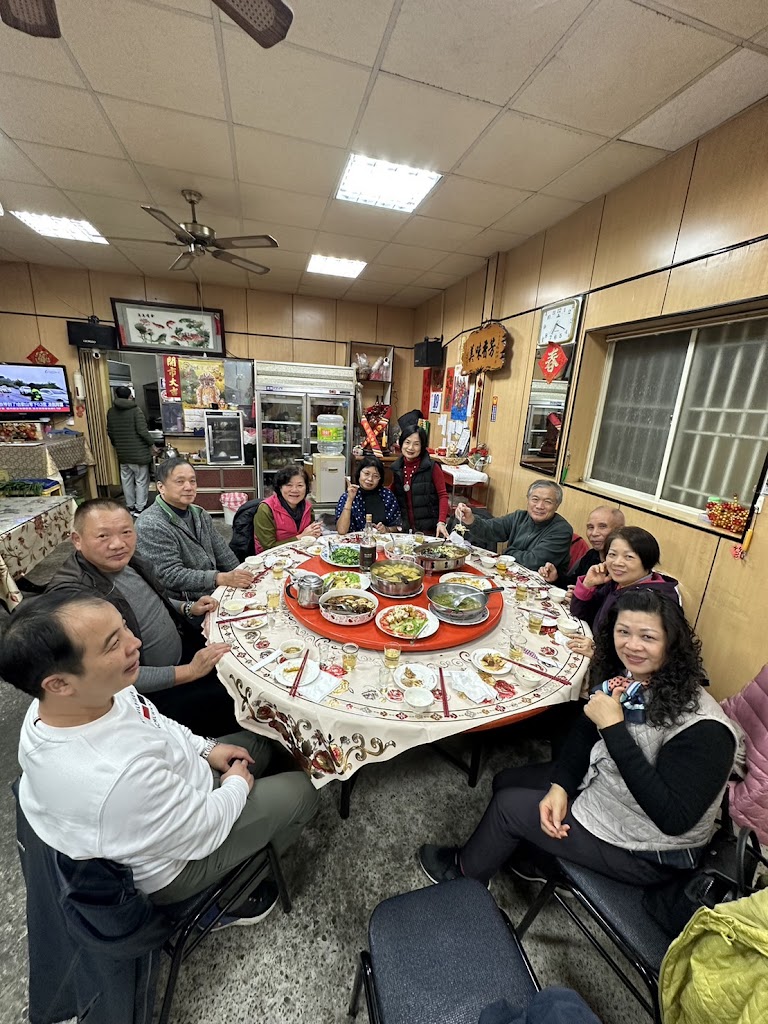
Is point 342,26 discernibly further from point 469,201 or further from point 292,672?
point 292,672

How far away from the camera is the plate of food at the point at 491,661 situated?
1494mm

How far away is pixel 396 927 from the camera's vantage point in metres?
0.97

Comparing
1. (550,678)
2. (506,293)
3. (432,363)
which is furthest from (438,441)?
(550,678)

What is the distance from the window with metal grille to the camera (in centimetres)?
248

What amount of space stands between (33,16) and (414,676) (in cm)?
263

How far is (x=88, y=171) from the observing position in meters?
3.19

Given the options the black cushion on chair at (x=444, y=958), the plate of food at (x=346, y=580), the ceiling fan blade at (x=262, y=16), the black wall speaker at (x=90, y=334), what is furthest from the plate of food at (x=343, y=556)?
the black wall speaker at (x=90, y=334)

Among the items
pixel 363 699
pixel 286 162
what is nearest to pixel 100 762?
pixel 363 699

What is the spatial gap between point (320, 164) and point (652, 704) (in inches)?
152

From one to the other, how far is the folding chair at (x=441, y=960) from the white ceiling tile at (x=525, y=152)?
3.68 m

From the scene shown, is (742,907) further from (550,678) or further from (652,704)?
(550,678)

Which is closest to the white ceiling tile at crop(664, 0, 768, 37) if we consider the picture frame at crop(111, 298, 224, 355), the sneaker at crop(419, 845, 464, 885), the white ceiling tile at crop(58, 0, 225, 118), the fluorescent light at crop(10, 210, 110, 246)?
the white ceiling tile at crop(58, 0, 225, 118)

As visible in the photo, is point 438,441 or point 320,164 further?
point 438,441

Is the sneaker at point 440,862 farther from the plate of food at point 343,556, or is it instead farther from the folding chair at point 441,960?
the plate of food at point 343,556
